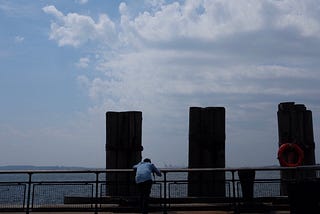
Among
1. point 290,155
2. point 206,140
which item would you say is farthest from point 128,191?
point 290,155

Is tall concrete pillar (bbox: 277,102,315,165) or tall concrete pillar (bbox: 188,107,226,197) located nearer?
tall concrete pillar (bbox: 188,107,226,197)

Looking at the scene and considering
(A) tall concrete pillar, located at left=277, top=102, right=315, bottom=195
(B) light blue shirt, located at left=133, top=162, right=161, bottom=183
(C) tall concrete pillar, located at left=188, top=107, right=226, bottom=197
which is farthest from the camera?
(A) tall concrete pillar, located at left=277, top=102, right=315, bottom=195

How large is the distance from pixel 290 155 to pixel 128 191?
16.4 ft

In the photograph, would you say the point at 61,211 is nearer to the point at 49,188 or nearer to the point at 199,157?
the point at 49,188

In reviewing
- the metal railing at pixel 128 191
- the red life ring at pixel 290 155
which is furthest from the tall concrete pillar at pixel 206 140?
the red life ring at pixel 290 155

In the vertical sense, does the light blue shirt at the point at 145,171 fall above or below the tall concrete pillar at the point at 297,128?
below

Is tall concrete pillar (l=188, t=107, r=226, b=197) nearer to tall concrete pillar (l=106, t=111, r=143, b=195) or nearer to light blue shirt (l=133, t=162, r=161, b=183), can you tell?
tall concrete pillar (l=106, t=111, r=143, b=195)

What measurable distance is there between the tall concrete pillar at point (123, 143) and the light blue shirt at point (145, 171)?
254 centimetres

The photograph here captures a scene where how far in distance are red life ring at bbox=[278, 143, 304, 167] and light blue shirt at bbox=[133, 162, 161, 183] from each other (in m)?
4.53

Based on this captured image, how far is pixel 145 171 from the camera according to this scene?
1225cm

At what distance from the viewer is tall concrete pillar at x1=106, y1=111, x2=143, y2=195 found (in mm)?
15044

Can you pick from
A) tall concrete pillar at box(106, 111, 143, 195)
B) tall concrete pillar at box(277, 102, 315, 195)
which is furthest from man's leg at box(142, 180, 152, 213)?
tall concrete pillar at box(277, 102, 315, 195)

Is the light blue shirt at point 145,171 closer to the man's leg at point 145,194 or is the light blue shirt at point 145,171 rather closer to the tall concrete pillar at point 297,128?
the man's leg at point 145,194

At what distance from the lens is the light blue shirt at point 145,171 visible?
12172 mm
